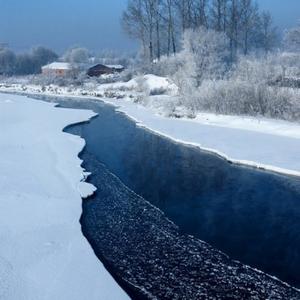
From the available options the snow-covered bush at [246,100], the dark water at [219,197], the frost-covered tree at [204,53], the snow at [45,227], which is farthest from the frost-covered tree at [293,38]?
the snow at [45,227]

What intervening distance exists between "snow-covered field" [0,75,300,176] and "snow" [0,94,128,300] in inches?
254

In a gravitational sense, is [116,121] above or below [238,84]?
below

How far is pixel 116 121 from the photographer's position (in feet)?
109

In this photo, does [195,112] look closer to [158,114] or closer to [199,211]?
[158,114]

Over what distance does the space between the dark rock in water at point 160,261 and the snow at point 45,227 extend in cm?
49

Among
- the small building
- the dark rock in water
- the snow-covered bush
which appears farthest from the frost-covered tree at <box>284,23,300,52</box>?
the small building

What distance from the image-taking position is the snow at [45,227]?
955cm

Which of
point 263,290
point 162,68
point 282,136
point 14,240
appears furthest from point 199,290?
point 162,68

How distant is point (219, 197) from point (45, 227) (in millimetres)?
5866

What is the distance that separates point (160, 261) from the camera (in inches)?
432

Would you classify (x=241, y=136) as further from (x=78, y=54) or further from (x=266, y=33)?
(x=78, y=54)

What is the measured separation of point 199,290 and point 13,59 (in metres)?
97.5

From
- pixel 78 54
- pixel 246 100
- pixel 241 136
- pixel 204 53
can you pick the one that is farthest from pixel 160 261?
pixel 78 54

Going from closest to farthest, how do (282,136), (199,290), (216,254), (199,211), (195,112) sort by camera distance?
(199,290)
(216,254)
(199,211)
(282,136)
(195,112)
